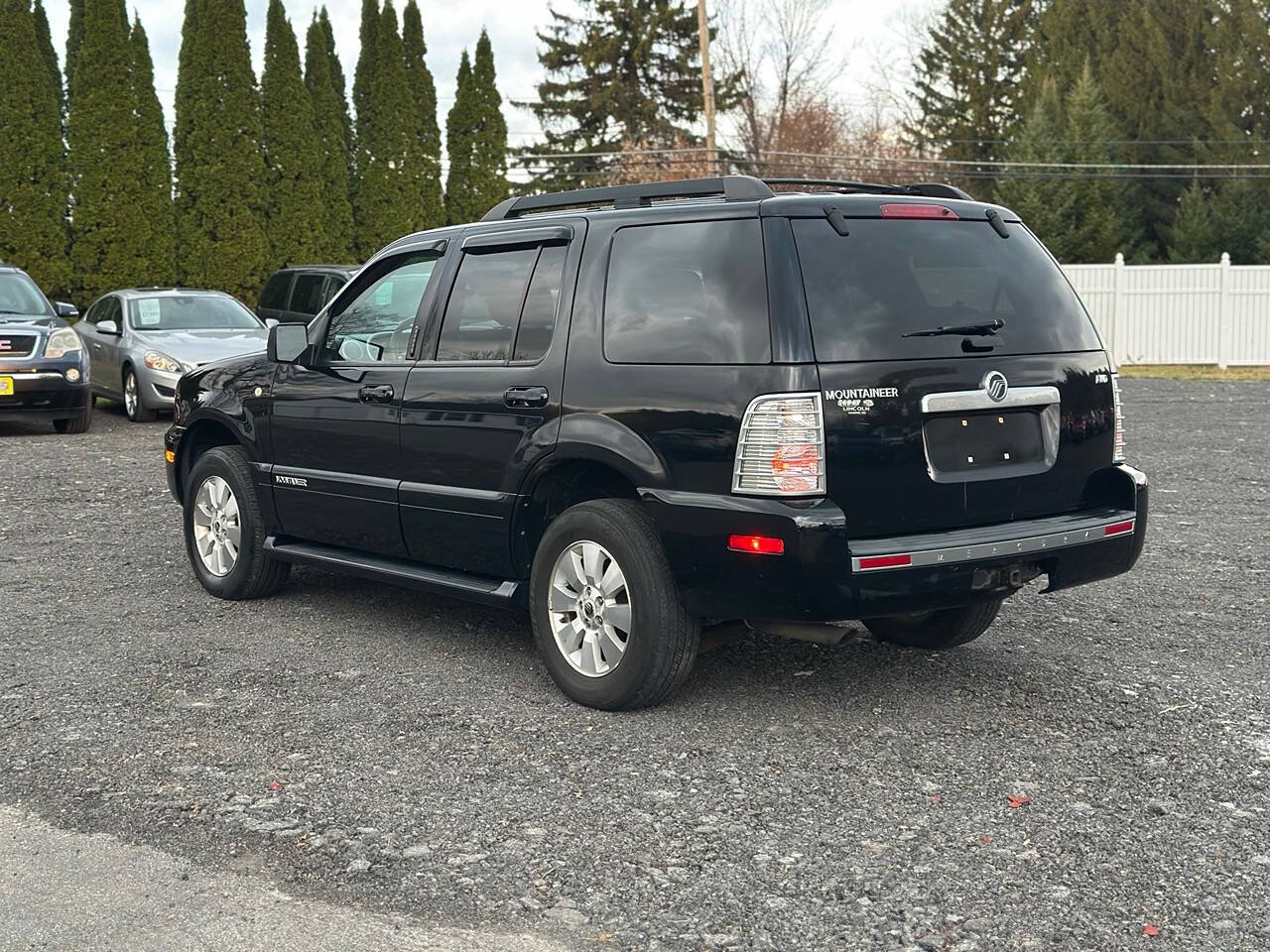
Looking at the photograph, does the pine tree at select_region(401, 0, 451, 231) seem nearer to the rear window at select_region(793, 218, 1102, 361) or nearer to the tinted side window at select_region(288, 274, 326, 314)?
the tinted side window at select_region(288, 274, 326, 314)

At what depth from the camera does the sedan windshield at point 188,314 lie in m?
17.2

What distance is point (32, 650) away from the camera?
243 inches

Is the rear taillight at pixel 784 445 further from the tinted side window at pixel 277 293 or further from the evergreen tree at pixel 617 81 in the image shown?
the evergreen tree at pixel 617 81

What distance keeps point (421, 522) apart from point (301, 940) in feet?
8.96

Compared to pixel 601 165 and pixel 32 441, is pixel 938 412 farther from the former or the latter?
pixel 601 165

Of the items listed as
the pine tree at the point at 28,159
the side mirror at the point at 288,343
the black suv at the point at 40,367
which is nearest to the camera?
the side mirror at the point at 288,343

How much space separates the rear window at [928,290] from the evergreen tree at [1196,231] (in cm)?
4097

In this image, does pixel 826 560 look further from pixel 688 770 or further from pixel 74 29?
pixel 74 29

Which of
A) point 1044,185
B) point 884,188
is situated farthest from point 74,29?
point 1044,185

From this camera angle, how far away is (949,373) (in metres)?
4.84

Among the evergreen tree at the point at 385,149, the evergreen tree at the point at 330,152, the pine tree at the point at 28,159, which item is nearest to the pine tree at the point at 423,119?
the evergreen tree at the point at 385,149

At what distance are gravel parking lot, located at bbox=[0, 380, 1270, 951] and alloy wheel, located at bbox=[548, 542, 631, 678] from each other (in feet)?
0.75

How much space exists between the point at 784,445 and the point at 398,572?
2217 mm

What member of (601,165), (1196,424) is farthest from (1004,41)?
(1196,424)
